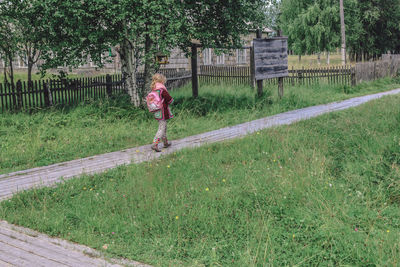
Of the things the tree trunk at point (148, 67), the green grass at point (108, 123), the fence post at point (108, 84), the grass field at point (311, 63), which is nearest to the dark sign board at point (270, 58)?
the green grass at point (108, 123)

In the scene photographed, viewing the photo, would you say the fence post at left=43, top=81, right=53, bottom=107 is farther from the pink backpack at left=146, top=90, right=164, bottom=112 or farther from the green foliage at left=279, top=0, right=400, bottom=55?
the green foliage at left=279, top=0, right=400, bottom=55

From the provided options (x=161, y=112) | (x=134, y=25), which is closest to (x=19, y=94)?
(x=134, y=25)

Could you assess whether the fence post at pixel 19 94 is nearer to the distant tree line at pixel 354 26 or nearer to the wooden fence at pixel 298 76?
the wooden fence at pixel 298 76

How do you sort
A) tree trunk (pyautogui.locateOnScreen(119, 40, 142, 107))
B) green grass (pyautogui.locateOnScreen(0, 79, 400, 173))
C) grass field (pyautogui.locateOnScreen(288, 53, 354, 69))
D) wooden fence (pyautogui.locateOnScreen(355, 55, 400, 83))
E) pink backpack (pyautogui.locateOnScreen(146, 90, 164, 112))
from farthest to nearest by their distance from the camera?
grass field (pyautogui.locateOnScreen(288, 53, 354, 69)), wooden fence (pyautogui.locateOnScreen(355, 55, 400, 83)), tree trunk (pyautogui.locateOnScreen(119, 40, 142, 107)), green grass (pyautogui.locateOnScreen(0, 79, 400, 173)), pink backpack (pyautogui.locateOnScreen(146, 90, 164, 112))

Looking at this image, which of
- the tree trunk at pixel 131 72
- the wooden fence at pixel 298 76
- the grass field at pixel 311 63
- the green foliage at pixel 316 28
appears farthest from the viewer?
the grass field at pixel 311 63

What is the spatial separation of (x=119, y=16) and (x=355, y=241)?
7.92 m

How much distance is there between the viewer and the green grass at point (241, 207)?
4203mm

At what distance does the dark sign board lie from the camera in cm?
1316

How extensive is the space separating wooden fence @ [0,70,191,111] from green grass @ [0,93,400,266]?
20.0ft

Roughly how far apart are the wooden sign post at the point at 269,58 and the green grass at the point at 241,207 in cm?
610

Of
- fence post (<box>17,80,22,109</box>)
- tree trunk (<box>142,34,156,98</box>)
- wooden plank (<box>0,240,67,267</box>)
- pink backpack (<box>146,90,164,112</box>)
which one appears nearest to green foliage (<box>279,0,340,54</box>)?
tree trunk (<box>142,34,156,98</box>)

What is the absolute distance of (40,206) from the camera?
5.38 metres

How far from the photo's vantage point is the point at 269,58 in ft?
44.7

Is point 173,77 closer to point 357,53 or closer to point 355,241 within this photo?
point 355,241
